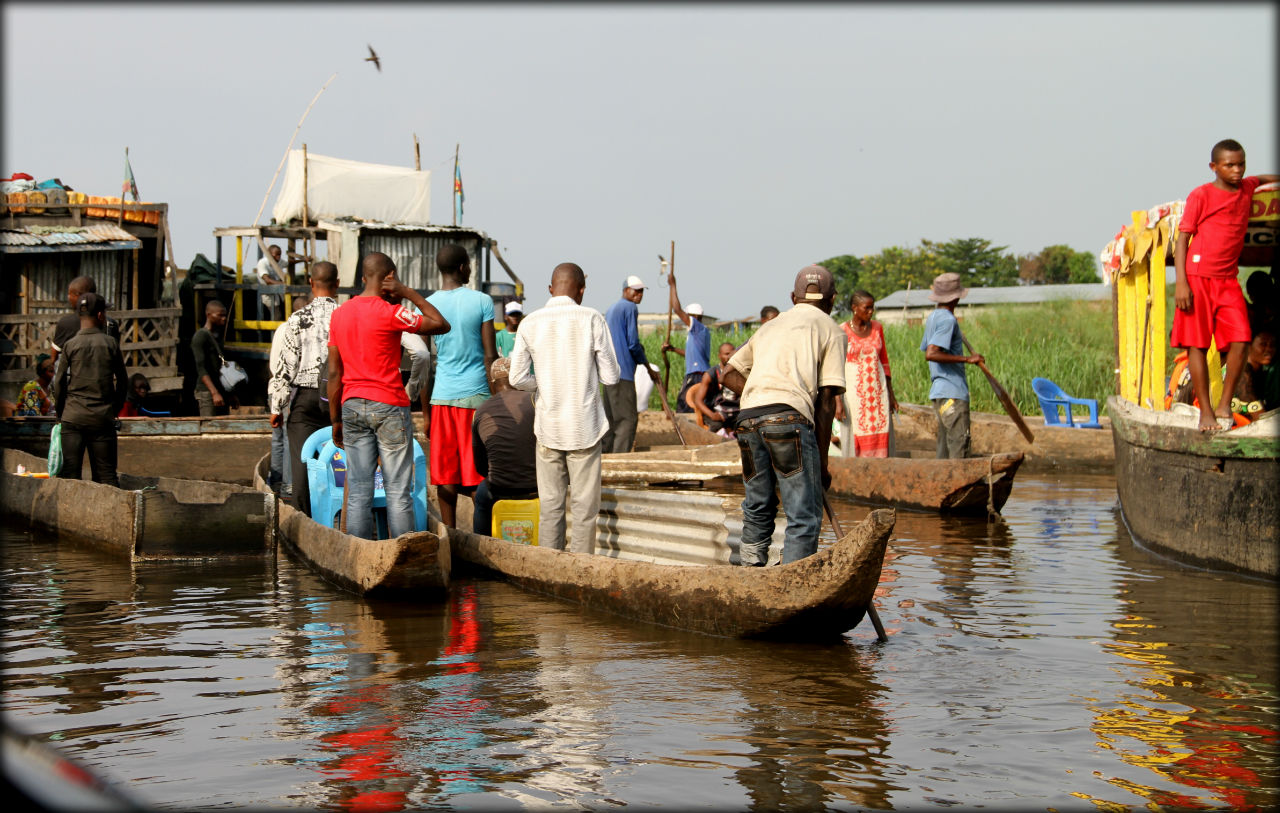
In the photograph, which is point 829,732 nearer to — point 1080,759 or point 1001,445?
point 1080,759

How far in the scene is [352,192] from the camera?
57.8ft

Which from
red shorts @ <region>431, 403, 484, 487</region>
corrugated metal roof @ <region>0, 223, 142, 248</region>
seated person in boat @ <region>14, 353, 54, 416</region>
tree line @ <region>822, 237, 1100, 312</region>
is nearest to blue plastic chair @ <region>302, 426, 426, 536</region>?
red shorts @ <region>431, 403, 484, 487</region>

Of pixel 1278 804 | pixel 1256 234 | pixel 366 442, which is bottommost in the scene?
Result: pixel 1278 804

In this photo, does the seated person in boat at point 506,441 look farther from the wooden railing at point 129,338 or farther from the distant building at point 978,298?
the distant building at point 978,298

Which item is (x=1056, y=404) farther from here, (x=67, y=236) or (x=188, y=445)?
(x=67, y=236)

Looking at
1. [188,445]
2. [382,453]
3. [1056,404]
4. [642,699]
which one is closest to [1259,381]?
[642,699]

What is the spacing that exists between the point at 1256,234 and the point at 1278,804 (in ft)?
19.4

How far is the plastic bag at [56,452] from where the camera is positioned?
27.4ft

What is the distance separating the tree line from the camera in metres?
54.0

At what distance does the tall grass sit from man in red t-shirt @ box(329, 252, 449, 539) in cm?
1244

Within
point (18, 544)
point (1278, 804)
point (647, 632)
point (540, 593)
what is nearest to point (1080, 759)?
point (1278, 804)

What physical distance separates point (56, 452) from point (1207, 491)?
7747 mm

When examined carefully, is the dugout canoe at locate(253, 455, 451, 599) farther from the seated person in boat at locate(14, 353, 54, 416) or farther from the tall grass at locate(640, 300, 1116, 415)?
the tall grass at locate(640, 300, 1116, 415)

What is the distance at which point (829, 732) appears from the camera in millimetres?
3717
